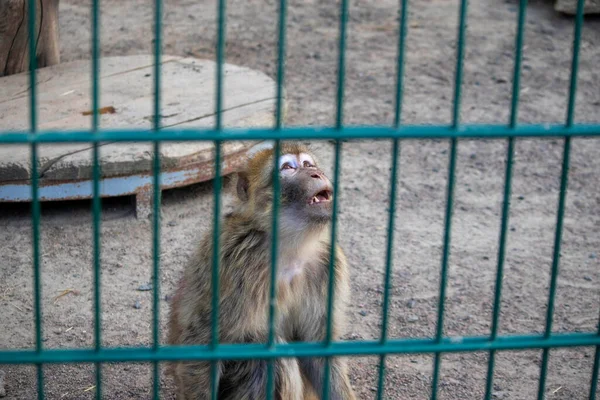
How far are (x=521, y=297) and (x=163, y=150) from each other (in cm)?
224

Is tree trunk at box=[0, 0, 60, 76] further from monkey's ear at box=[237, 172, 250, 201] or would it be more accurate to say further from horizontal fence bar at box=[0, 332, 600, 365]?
horizontal fence bar at box=[0, 332, 600, 365]

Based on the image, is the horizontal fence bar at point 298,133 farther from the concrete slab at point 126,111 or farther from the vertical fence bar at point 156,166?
the concrete slab at point 126,111

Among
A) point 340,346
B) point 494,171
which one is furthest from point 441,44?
point 340,346

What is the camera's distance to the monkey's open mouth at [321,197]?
3.81 metres

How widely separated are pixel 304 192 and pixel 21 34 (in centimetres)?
370

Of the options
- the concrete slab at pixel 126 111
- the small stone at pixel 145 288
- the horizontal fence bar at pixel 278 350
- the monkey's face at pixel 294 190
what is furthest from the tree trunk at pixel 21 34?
the horizontal fence bar at pixel 278 350

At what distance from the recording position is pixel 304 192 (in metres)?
3.82

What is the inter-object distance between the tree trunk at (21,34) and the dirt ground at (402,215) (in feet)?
3.69

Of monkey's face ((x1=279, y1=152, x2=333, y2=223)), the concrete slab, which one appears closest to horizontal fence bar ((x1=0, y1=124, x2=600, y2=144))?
monkey's face ((x1=279, y1=152, x2=333, y2=223))

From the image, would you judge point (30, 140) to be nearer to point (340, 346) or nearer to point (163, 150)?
point (340, 346)

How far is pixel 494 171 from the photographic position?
22.1 feet

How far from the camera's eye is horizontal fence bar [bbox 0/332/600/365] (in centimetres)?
265

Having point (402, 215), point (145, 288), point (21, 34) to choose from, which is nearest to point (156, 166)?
point (145, 288)

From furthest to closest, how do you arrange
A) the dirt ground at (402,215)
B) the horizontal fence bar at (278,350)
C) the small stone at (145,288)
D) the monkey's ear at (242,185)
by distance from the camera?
the small stone at (145,288) < the dirt ground at (402,215) < the monkey's ear at (242,185) < the horizontal fence bar at (278,350)
